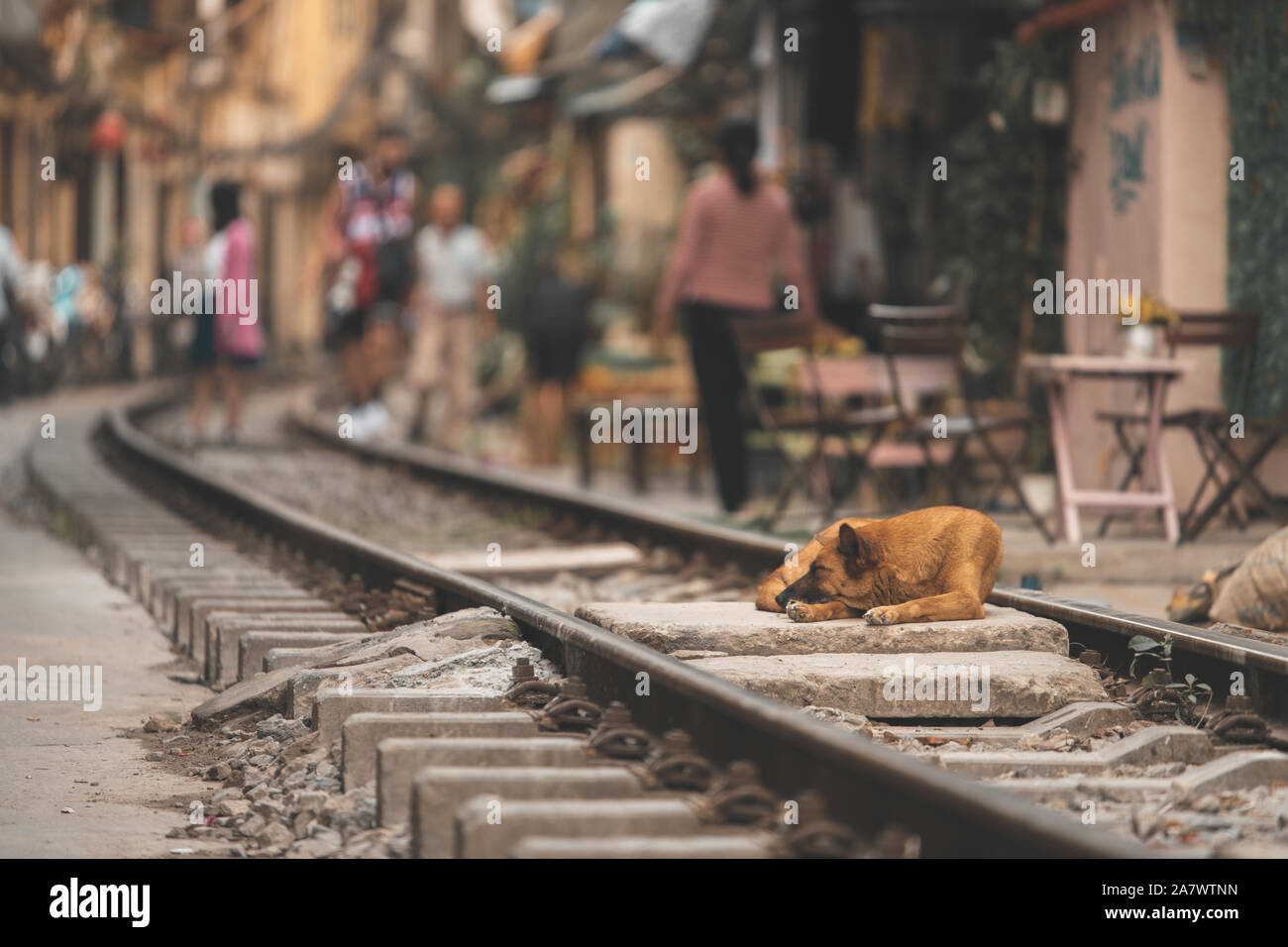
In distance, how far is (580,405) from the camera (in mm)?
15641

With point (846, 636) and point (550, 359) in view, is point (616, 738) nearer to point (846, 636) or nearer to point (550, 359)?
point (846, 636)

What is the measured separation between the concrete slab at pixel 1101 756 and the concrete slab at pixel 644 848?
1.07 meters

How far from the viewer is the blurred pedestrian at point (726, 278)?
11.9 metres

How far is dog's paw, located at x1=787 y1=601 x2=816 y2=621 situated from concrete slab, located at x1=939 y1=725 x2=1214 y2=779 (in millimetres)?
1071

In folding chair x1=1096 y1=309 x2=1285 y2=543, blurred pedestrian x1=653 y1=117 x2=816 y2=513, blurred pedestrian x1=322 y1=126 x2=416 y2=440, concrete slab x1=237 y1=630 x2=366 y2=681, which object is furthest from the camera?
blurred pedestrian x1=322 y1=126 x2=416 y2=440

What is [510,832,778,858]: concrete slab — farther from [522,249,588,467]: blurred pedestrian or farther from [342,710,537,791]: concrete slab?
[522,249,588,467]: blurred pedestrian

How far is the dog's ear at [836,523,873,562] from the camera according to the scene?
6.22 metres

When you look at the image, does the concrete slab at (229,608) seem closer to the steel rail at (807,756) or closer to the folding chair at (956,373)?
the steel rail at (807,756)

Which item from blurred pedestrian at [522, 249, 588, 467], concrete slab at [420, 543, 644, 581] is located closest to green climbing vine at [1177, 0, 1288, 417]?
concrete slab at [420, 543, 644, 581]

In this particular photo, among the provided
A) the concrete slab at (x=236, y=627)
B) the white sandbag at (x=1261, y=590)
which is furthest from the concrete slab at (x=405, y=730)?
the white sandbag at (x=1261, y=590)

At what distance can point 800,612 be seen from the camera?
20.1 feet

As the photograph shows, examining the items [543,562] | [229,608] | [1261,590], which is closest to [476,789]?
[229,608]

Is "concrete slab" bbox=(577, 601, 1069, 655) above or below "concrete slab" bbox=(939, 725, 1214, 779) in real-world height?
above
